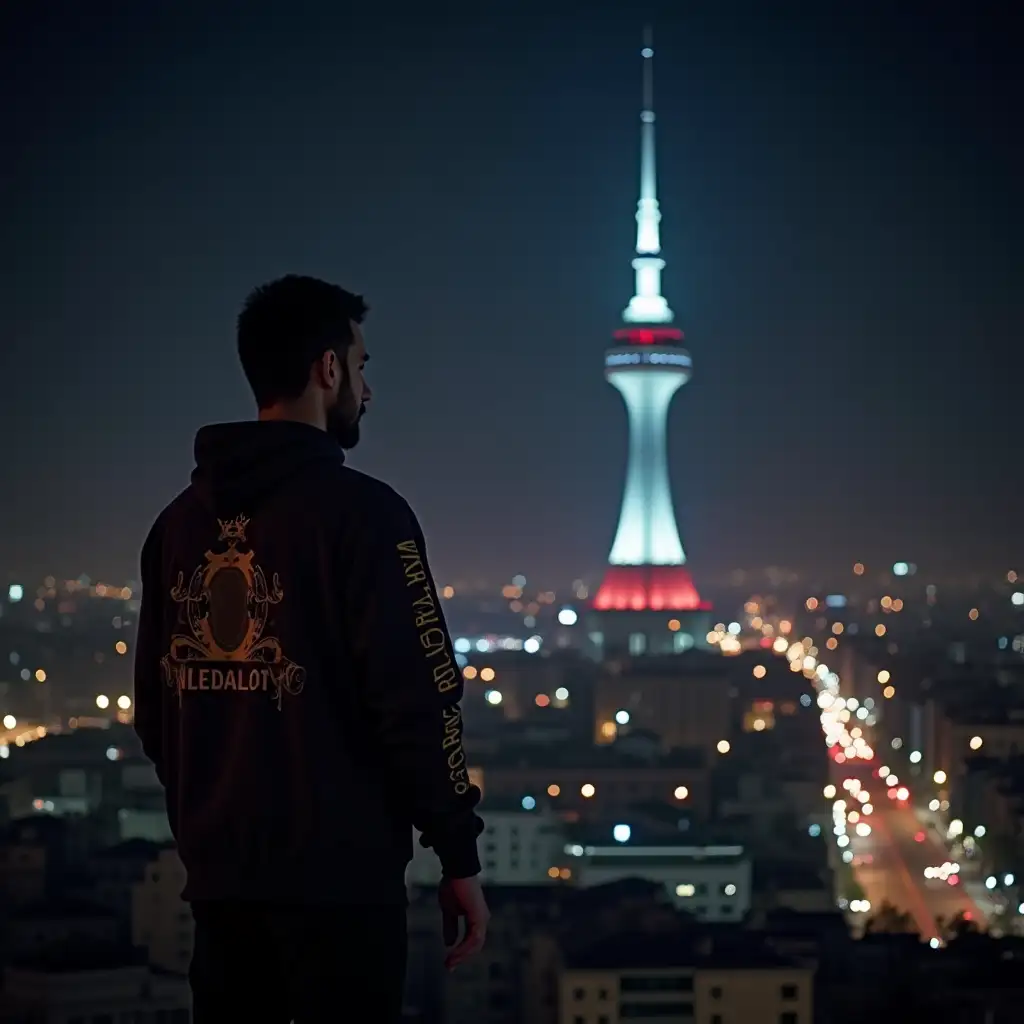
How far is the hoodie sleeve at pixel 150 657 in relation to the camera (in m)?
1.70

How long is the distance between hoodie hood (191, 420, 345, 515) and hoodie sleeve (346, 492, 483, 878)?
0.08 meters

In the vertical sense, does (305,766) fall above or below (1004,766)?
below

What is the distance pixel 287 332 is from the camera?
1.66m

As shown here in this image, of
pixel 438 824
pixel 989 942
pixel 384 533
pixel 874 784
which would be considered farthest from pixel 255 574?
pixel 874 784

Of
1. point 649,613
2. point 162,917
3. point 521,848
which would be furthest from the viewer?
point 649,613

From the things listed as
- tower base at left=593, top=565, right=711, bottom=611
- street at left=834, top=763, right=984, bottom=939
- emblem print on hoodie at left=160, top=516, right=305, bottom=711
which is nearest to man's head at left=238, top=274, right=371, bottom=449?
emblem print on hoodie at left=160, top=516, right=305, bottom=711

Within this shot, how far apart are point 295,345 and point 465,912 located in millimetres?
411

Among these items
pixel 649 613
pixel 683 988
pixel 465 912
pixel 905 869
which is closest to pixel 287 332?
pixel 465 912

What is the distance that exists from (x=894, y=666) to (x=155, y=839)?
15224mm

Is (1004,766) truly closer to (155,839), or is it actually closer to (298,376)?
(155,839)

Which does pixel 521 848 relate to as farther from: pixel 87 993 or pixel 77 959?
pixel 87 993

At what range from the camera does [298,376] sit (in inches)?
65.4

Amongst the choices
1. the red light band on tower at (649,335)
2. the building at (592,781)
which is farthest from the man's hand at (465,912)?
the red light band on tower at (649,335)

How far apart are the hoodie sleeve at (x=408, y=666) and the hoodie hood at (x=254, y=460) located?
76 mm
